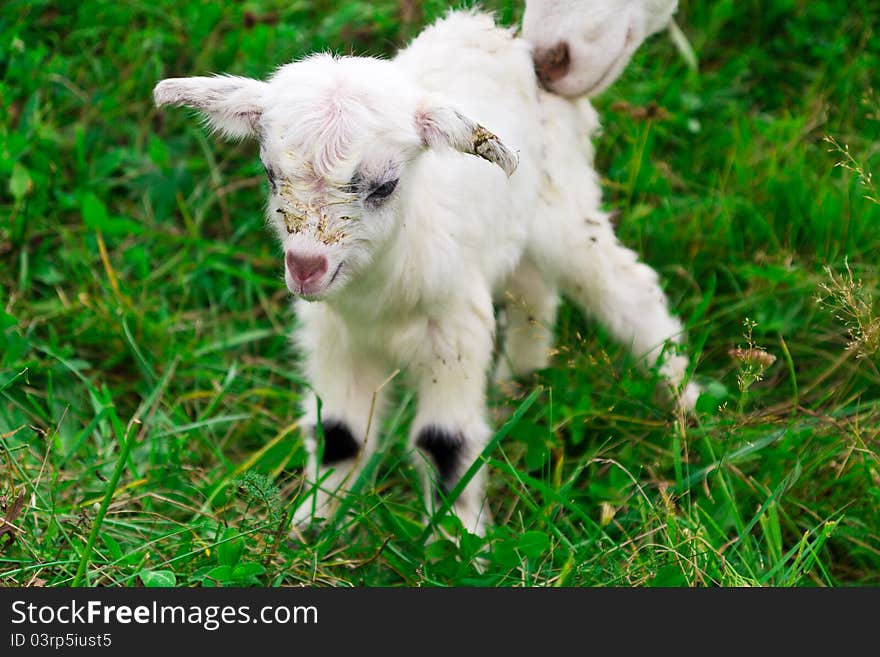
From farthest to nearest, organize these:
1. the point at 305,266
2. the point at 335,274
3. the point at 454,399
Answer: the point at 454,399
the point at 335,274
the point at 305,266

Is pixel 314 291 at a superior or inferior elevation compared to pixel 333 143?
inferior

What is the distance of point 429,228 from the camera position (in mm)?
3674

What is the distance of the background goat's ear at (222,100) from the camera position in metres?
3.39

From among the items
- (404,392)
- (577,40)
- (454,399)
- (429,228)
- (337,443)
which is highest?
(577,40)

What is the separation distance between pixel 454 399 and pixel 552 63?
52.0 inches

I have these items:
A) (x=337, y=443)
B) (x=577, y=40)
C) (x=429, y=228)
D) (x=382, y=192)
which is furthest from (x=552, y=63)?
(x=337, y=443)

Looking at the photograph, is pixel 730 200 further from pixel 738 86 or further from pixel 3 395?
pixel 3 395

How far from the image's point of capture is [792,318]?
16.4ft

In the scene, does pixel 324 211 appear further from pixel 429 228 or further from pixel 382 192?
pixel 429 228

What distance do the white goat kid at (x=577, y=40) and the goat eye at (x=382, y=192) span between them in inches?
47.9

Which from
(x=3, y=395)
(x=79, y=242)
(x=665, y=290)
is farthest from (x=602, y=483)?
(x=79, y=242)

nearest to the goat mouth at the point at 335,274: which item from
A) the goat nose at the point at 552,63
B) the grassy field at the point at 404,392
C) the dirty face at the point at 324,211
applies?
the dirty face at the point at 324,211

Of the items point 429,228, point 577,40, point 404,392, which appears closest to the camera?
point 429,228

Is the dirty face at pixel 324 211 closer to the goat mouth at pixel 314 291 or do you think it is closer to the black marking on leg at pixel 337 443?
the goat mouth at pixel 314 291
